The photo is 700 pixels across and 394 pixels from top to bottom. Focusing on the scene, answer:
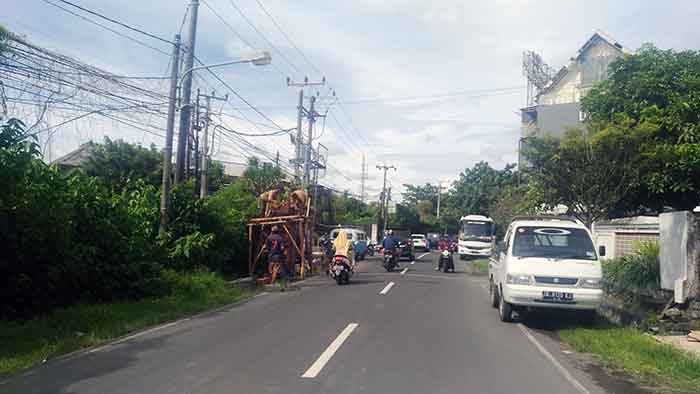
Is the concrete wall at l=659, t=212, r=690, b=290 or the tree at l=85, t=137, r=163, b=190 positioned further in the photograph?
the tree at l=85, t=137, r=163, b=190

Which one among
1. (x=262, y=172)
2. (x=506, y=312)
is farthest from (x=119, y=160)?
(x=506, y=312)

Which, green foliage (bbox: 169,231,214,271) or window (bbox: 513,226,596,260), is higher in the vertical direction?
window (bbox: 513,226,596,260)

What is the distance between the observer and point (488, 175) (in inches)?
2569

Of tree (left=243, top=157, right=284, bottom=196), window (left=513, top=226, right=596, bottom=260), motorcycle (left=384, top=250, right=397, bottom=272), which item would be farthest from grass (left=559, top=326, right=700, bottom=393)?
tree (left=243, top=157, right=284, bottom=196)

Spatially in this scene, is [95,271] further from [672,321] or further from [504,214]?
[504,214]

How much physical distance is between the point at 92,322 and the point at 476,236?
31.7 metres

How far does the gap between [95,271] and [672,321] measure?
38.9 feet

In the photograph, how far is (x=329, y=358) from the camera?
826 centimetres

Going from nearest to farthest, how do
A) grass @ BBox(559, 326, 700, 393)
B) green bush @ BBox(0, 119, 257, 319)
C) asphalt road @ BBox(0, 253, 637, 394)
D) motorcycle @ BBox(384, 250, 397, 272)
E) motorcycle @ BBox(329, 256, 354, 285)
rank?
1. asphalt road @ BBox(0, 253, 637, 394)
2. grass @ BBox(559, 326, 700, 393)
3. green bush @ BBox(0, 119, 257, 319)
4. motorcycle @ BBox(329, 256, 354, 285)
5. motorcycle @ BBox(384, 250, 397, 272)

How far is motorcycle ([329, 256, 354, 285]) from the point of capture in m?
19.4

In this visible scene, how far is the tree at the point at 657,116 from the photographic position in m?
14.4

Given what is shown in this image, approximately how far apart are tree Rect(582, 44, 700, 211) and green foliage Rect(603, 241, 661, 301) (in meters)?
1.48

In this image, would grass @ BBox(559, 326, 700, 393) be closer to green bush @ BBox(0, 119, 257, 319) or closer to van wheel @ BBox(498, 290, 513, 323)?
van wheel @ BBox(498, 290, 513, 323)

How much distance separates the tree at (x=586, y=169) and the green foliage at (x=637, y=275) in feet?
4.53
